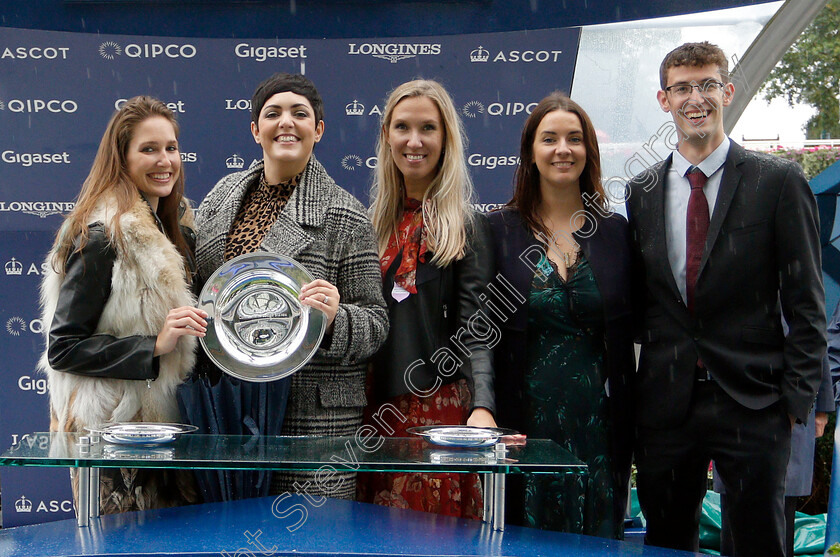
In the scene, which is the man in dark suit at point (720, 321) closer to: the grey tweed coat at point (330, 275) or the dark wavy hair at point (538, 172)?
the dark wavy hair at point (538, 172)

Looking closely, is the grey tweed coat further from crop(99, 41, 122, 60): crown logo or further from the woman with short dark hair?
crop(99, 41, 122, 60): crown logo

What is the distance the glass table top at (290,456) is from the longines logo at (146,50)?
2969mm

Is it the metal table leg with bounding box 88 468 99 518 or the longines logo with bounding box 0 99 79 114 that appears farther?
the longines logo with bounding box 0 99 79 114

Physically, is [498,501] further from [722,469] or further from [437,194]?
[437,194]

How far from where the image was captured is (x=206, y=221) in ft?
10.1

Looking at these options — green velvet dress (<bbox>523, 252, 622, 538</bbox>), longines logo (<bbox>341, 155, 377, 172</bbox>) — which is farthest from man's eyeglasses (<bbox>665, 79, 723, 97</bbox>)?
longines logo (<bbox>341, 155, 377, 172</bbox>)

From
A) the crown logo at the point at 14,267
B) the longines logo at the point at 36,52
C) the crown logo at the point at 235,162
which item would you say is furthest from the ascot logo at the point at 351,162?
the crown logo at the point at 14,267

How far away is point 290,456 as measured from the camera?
6.86 ft

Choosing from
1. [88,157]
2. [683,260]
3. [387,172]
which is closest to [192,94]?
[88,157]

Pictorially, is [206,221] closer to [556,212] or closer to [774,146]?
[556,212]

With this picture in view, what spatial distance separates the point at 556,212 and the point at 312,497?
4.86 ft

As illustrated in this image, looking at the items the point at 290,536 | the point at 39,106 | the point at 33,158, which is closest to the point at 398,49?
the point at 39,106

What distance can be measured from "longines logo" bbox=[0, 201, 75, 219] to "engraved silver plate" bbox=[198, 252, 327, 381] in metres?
2.68

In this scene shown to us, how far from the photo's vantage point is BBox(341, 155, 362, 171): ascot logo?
486 cm
